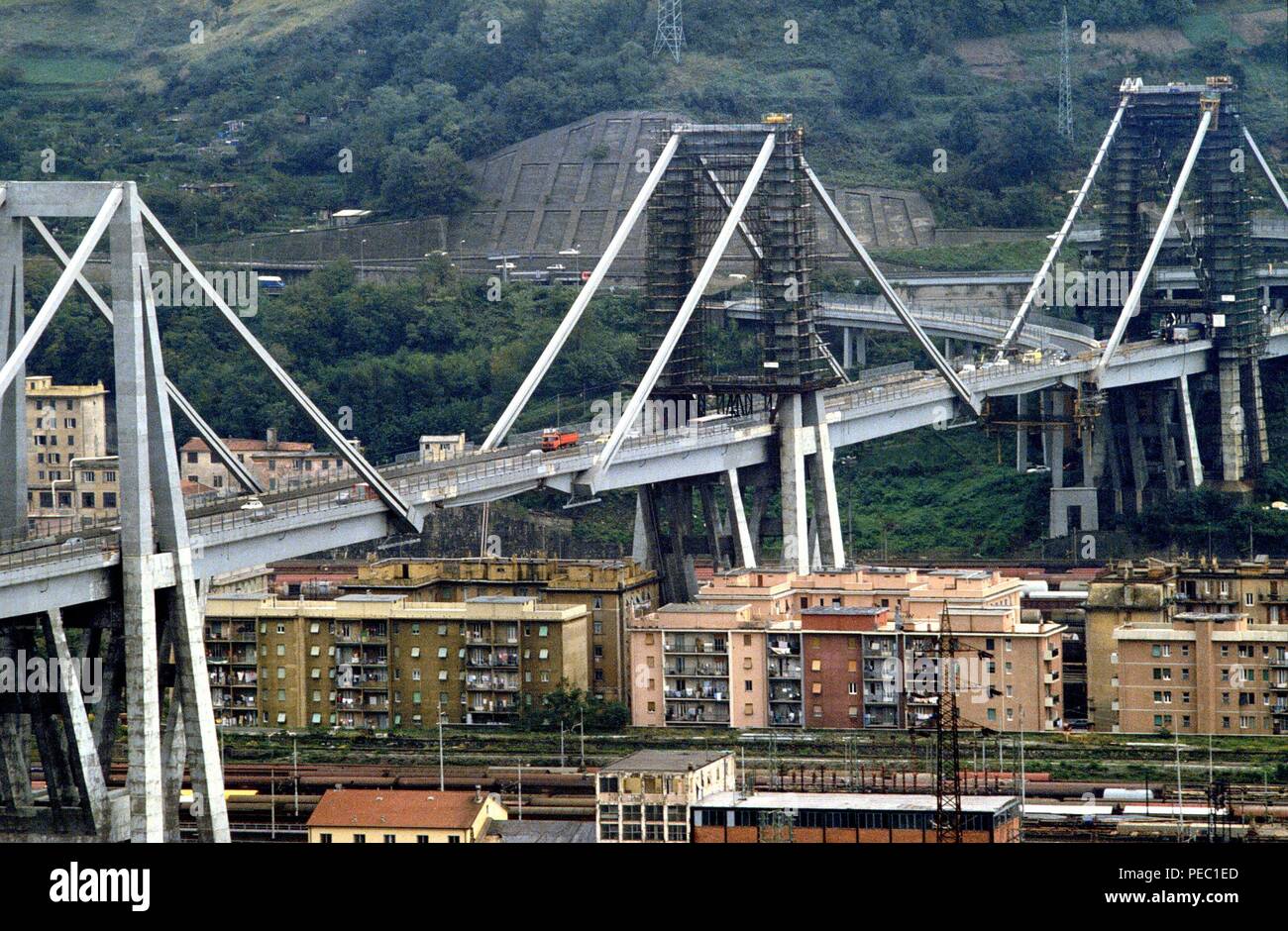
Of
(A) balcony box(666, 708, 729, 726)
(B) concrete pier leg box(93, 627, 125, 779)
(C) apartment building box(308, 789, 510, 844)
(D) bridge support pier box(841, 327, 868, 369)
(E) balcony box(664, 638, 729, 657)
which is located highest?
(D) bridge support pier box(841, 327, 868, 369)

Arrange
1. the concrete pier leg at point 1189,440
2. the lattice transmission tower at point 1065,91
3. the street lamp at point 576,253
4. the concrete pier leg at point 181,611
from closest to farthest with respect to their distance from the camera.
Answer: the concrete pier leg at point 181,611 → the concrete pier leg at point 1189,440 → the street lamp at point 576,253 → the lattice transmission tower at point 1065,91

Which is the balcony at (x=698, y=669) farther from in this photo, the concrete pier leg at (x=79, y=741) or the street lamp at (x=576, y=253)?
the street lamp at (x=576, y=253)

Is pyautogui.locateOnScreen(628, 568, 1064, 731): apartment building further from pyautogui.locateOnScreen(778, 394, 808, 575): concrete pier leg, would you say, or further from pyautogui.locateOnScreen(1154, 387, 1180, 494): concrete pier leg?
pyautogui.locateOnScreen(1154, 387, 1180, 494): concrete pier leg

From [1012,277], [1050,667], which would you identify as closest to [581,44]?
[1012,277]

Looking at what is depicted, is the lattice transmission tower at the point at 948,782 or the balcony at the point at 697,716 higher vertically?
the lattice transmission tower at the point at 948,782

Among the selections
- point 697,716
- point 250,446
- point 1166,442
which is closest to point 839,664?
point 697,716

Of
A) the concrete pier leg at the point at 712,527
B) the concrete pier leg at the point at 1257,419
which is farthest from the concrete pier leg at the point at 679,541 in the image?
the concrete pier leg at the point at 1257,419

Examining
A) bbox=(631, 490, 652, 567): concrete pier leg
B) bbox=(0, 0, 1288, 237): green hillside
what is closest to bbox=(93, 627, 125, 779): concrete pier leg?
bbox=(631, 490, 652, 567): concrete pier leg
